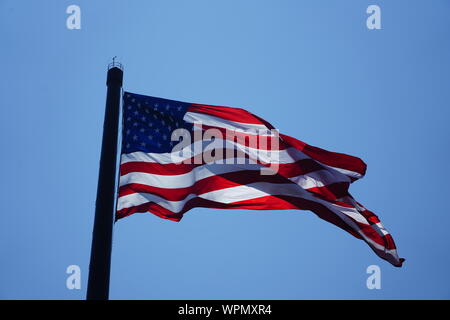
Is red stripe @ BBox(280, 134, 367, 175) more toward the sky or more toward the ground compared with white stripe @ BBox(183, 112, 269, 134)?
more toward the ground

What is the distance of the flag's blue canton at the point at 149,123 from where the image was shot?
31.6 ft

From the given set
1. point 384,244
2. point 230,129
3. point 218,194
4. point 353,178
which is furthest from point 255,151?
point 384,244

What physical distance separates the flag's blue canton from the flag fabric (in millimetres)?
19

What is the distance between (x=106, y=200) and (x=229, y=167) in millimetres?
3793

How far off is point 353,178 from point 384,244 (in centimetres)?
144

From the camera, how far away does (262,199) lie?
1020 centimetres

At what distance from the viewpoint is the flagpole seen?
253 inches

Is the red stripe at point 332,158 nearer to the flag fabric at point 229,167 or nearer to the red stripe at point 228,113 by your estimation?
the flag fabric at point 229,167

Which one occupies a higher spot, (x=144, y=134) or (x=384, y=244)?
(x=144, y=134)

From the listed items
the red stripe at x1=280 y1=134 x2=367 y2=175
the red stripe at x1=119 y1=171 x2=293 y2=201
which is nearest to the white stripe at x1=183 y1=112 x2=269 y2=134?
the red stripe at x1=280 y1=134 x2=367 y2=175

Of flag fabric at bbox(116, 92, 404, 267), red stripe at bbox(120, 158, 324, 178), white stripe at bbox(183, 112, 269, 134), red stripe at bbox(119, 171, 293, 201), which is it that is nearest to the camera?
red stripe at bbox(119, 171, 293, 201)

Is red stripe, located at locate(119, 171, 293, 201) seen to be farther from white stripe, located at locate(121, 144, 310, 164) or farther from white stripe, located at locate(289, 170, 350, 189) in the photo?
white stripe, located at locate(121, 144, 310, 164)

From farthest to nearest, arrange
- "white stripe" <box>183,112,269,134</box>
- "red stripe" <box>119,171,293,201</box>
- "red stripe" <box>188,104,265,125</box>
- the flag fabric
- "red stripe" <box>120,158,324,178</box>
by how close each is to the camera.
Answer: "red stripe" <box>188,104,265,125</box> → "white stripe" <box>183,112,269,134</box> → the flag fabric → "red stripe" <box>120,158,324,178</box> → "red stripe" <box>119,171,293,201</box>

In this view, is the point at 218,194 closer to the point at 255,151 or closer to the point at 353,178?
the point at 255,151
